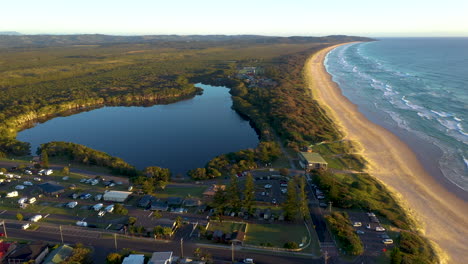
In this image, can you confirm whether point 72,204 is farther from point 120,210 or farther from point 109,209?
point 120,210

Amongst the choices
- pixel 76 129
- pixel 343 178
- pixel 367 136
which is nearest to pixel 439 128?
pixel 367 136

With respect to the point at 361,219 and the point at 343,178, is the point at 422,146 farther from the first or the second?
the point at 361,219

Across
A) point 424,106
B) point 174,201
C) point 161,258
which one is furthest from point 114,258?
point 424,106

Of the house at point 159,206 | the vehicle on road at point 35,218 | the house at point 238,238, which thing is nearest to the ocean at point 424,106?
the house at point 238,238

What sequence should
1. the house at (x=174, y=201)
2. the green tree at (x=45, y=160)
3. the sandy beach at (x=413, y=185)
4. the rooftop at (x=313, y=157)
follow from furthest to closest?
the green tree at (x=45, y=160), the rooftop at (x=313, y=157), the house at (x=174, y=201), the sandy beach at (x=413, y=185)

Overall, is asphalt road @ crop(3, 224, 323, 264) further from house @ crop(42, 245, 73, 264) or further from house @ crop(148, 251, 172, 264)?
house @ crop(42, 245, 73, 264)

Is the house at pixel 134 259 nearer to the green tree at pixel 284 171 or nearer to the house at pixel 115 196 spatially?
the house at pixel 115 196

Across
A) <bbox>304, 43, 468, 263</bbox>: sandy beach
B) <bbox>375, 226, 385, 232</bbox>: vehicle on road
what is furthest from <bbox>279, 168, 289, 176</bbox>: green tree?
<bbox>375, 226, 385, 232</bbox>: vehicle on road
